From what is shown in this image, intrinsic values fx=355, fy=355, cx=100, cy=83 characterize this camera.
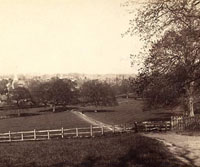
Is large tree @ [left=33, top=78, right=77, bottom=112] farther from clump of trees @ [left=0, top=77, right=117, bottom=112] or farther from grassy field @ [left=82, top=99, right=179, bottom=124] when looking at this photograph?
grassy field @ [left=82, top=99, right=179, bottom=124]

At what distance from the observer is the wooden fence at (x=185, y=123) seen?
2431 cm

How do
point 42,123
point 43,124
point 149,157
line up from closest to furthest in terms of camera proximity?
point 149,157, point 43,124, point 42,123

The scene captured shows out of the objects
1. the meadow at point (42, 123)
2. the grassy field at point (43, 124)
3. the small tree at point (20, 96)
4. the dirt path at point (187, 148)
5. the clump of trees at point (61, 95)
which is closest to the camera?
the dirt path at point (187, 148)

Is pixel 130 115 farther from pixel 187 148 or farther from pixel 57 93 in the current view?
pixel 187 148

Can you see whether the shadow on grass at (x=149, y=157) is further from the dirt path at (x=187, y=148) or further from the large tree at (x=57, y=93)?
the large tree at (x=57, y=93)

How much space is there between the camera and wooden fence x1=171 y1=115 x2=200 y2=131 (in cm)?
2431

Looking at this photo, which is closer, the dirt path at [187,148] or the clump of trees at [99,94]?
the dirt path at [187,148]

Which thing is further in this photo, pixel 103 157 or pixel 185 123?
pixel 185 123

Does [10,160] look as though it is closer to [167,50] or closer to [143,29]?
[143,29]

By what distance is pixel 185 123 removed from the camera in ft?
81.6

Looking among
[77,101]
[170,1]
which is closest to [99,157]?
[170,1]

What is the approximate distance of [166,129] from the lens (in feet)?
84.5

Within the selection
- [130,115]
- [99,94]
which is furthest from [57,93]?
[130,115]

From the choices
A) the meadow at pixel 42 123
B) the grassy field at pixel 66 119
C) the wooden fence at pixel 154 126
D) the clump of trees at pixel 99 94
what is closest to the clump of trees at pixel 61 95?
the clump of trees at pixel 99 94
